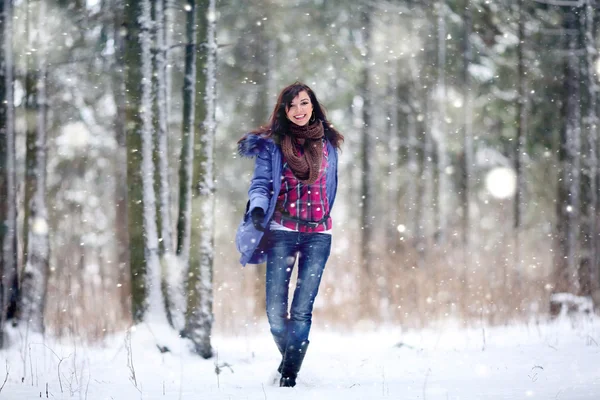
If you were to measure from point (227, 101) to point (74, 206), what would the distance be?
405 cm

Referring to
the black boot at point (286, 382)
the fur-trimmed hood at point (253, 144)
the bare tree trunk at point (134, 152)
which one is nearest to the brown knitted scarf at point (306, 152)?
the fur-trimmed hood at point (253, 144)

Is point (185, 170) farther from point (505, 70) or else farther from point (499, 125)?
point (499, 125)

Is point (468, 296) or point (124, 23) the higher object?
point (124, 23)

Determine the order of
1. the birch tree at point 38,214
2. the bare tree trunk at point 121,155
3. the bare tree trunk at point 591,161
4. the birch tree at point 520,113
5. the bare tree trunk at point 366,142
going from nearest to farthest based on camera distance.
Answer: the birch tree at point 38,214 → the bare tree trunk at point 591,161 → the bare tree trunk at point 121,155 → the birch tree at point 520,113 → the bare tree trunk at point 366,142

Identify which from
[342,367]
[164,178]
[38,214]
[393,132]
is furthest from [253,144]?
[393,132]

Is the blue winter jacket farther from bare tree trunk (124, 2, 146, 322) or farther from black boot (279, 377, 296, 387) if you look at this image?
bare tree trunk (124, 2, 146, 322)

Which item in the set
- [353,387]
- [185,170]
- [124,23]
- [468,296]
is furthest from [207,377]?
[468,296]

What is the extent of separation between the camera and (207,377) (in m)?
4.73

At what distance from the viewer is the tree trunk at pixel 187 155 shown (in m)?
5.67

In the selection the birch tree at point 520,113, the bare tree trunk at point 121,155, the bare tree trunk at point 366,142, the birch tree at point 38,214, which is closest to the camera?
the birch tree at point 38,214

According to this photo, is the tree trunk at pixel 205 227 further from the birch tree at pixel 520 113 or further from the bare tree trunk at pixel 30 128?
the birch tree at pixel 520 113

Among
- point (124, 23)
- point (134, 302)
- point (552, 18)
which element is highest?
point (552, 18)

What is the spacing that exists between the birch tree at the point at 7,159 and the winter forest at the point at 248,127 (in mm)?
16

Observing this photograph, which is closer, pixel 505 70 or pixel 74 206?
pixel 505 70
